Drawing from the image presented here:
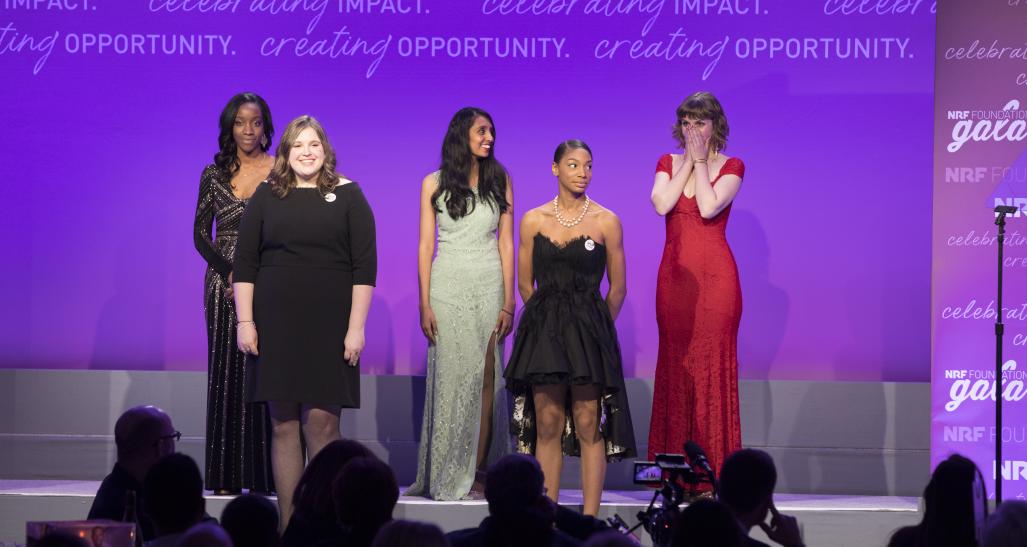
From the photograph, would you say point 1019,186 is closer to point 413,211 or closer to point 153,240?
point 413,211

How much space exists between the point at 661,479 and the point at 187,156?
13.3 feet

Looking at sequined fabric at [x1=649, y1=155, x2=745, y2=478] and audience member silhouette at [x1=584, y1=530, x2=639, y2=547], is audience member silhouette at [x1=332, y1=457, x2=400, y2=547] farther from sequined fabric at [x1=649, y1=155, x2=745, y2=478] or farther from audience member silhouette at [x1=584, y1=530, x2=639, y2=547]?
sequined fabric at [x1=649, y1=155, x2=745, y2=478]

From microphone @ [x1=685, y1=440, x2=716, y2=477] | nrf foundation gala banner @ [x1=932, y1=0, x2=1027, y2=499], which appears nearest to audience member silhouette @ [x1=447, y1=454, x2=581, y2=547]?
microphone @ [x1=685, y1=440, x2=716, y2=477]

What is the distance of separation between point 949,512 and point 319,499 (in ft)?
4.91

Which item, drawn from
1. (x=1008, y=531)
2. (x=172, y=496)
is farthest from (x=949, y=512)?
(x=172, y=496)

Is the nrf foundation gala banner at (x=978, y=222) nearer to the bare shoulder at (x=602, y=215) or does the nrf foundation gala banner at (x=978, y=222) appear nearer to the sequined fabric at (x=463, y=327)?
the bare shoulder at (x=602, y=215)

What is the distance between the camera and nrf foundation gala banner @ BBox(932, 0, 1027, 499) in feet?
20.1

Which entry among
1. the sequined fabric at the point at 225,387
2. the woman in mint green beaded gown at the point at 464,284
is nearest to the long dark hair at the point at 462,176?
the woman in mint green beaded gown at the point at 464,284

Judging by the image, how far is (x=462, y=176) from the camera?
5918mm

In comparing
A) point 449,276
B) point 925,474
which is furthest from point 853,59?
Answer: point 449,276

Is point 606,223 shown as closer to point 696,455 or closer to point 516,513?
point 696,455

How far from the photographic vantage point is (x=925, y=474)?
665cm

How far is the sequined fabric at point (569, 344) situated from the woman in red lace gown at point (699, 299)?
0.31 metres

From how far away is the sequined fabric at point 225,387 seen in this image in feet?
19.4
